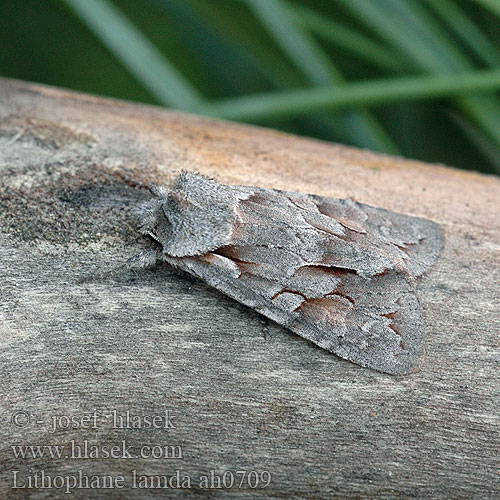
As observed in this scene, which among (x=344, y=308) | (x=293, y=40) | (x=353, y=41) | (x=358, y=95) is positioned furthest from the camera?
(x=353, y=41)

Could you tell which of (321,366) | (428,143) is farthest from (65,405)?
(428,143)

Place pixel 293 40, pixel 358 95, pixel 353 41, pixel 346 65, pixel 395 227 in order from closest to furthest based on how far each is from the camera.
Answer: pixel 395 227 → pixel 358 95 → pixel 293 40 → pixel 353 41 → pixel 346 65

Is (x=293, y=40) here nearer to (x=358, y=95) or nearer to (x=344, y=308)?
(x=358, y=95)

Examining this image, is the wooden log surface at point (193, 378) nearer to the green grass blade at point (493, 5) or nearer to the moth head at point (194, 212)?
the moth head at point (194, 212)

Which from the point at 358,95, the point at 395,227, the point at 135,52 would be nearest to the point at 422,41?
the point at 358,95

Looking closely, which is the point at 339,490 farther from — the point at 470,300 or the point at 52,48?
the point at 52,48

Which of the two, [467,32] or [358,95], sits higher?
[467,32]
